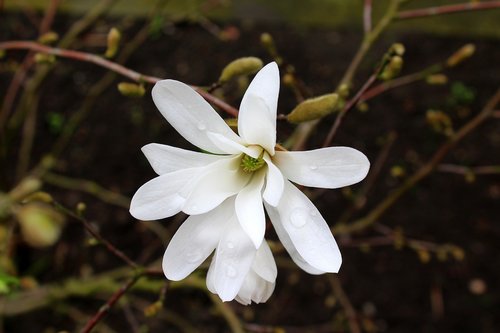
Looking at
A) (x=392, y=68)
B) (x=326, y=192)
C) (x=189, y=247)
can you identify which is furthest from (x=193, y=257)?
(x=326, y=192)

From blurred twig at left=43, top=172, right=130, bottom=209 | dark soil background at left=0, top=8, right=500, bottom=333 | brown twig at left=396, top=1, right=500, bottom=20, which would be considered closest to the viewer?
brown twig at left=396, top=1, right=500, bottom=20

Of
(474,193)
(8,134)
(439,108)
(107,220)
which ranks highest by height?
(8,134)

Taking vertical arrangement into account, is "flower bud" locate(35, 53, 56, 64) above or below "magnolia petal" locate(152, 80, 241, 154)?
above

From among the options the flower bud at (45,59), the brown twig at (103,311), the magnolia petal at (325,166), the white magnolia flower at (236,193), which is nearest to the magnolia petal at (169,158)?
the white magnolia flower at (236,193)

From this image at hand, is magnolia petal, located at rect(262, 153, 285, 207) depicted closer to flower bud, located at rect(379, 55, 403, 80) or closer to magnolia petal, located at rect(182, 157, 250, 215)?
magnolia petal, located at rect(182, 157, 250, 215)

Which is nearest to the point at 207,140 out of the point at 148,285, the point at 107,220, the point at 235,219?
Result: the point at 235,219

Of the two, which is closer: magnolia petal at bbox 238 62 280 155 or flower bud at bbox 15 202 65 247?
magnolia petal at bbox 238 62 280 155

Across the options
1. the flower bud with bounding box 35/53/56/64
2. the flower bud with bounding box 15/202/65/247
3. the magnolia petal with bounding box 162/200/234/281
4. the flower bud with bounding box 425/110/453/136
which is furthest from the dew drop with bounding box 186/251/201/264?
the flower bud with bounding box 15/202/65/247

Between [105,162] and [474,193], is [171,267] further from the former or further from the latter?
[474,193]
